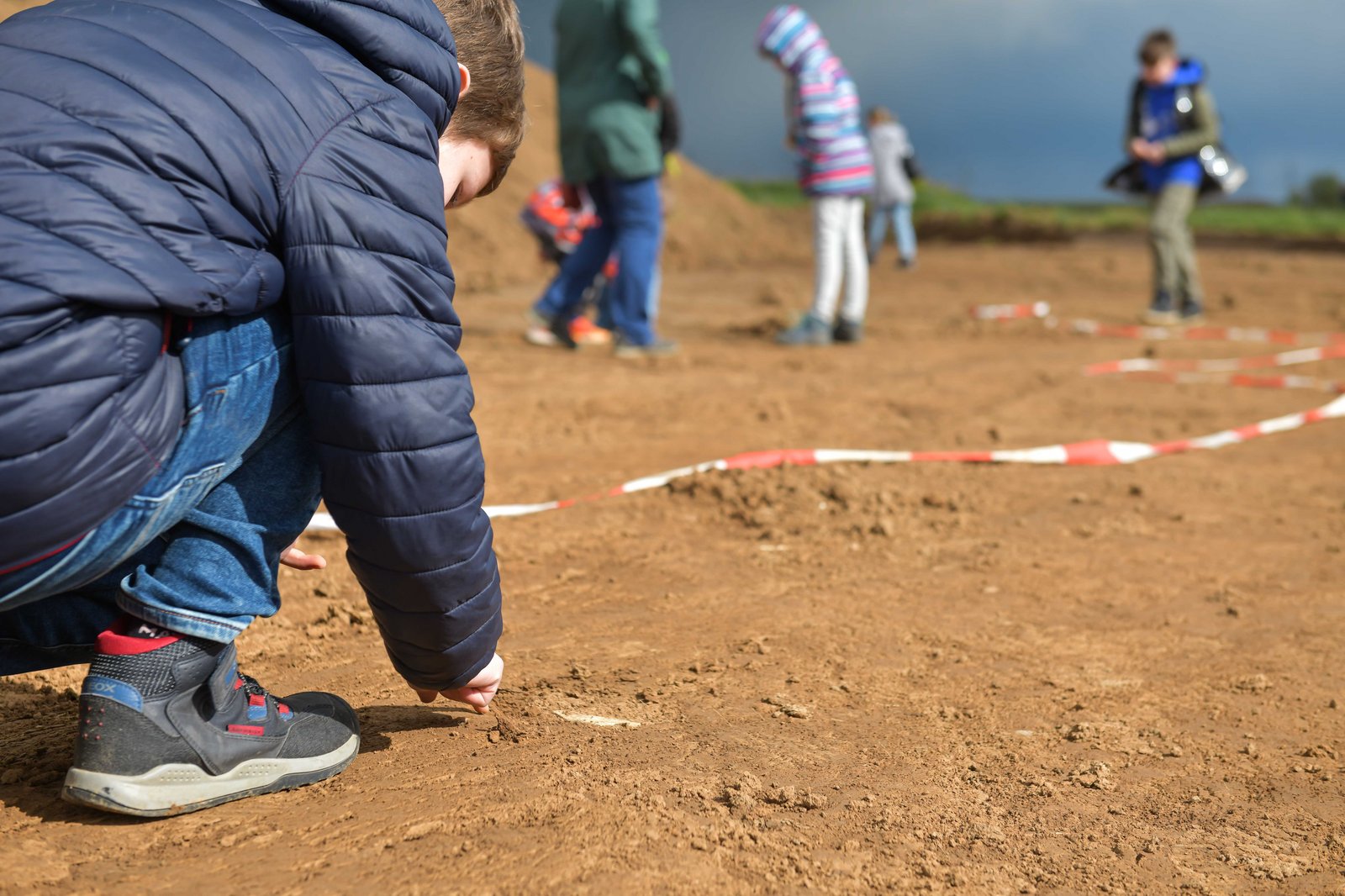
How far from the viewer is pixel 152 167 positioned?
5.11 ft

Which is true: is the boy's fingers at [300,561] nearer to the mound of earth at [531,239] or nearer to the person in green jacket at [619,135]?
the person in green jacket at [619,135]

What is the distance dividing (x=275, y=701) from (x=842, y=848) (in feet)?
3.15

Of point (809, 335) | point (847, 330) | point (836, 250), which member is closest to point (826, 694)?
point (836, 250)

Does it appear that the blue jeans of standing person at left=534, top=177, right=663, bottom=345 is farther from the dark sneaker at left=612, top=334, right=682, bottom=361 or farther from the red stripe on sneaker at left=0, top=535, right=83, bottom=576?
the red stripe on sneaker at left=0, top=535, right=83, bottom=576

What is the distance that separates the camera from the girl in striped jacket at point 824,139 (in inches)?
291

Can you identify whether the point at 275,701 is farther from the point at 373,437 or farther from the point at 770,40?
the point at 770,40

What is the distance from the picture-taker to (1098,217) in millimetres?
25359

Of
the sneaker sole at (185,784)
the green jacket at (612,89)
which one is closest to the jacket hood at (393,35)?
the sneaker sole at (185,784)

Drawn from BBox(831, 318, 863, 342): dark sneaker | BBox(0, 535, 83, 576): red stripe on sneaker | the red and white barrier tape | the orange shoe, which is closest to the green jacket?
the orange shoe

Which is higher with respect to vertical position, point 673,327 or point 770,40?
point 770,40

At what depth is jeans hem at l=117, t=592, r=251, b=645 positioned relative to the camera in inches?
71.0

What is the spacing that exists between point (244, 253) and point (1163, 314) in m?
8.96

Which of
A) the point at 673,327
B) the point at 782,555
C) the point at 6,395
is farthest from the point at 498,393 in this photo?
the point at 6,395

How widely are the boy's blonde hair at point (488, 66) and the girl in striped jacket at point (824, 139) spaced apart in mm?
5491
